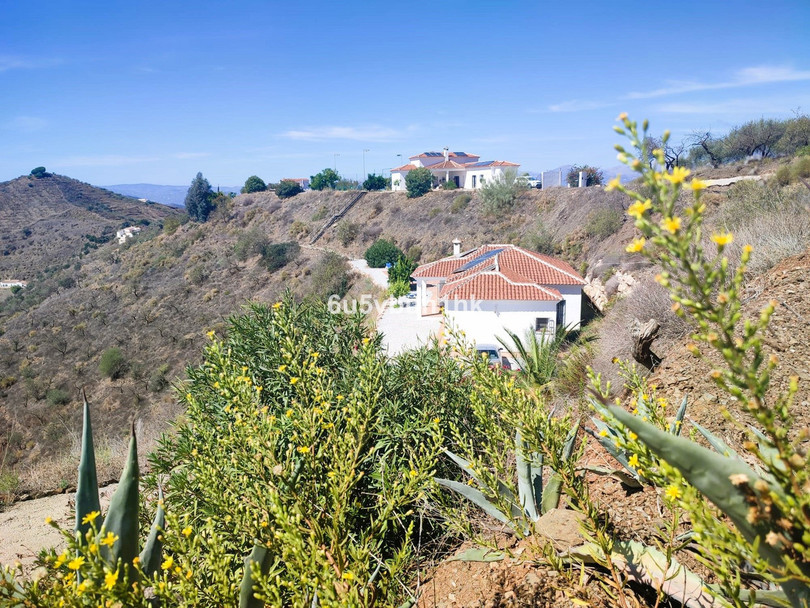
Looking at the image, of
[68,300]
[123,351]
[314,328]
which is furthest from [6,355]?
[314,328]

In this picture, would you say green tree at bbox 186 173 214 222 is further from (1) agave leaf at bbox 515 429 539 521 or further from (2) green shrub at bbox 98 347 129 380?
(1) agave leaf at bbox 515 429 539 521

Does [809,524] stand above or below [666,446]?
below

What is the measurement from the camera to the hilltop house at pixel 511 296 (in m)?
19.5

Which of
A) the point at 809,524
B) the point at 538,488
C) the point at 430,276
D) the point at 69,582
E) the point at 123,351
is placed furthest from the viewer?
the point at 123,351

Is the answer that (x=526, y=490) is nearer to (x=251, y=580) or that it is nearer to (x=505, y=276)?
(x=251, y=580)

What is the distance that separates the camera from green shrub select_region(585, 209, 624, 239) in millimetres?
34156

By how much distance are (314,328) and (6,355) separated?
1426 inches

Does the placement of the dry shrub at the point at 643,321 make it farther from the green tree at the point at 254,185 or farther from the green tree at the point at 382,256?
the green tree at the point at 254,185

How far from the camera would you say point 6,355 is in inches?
1271

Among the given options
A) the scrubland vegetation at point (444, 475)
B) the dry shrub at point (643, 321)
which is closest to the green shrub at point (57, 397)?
the scrubland vegetation at point (444, 475)

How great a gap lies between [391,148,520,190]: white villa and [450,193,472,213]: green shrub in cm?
221

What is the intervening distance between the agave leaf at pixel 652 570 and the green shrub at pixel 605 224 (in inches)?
1347

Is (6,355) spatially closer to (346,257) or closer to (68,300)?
(68,300)

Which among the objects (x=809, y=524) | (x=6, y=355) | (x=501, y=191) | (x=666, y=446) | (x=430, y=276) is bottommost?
(x=6, y=355)
